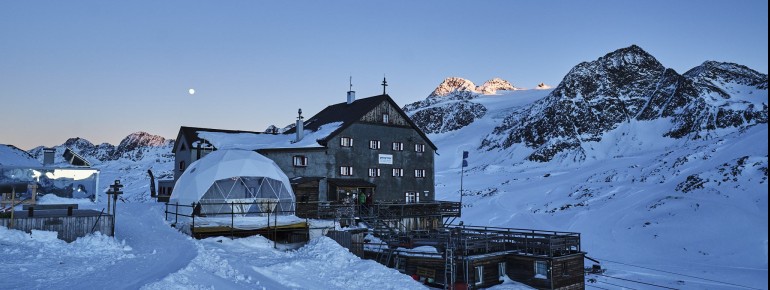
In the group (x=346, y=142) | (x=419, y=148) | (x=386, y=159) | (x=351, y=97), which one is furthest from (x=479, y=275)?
(x=351, y=97)

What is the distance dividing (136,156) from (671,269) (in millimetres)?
174428

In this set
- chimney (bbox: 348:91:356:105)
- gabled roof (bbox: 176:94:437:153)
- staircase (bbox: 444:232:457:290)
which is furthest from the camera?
chimney (bbox: 348:91:356:105)

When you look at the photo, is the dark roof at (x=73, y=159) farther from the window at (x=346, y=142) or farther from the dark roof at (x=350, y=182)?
the window at (x=346, y=142)

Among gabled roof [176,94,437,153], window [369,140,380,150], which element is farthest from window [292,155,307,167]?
window [369,140,380,150]

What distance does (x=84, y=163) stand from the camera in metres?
26.3

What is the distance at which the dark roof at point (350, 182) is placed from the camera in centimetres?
3622

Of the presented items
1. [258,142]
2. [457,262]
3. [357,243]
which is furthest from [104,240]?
[258,142]

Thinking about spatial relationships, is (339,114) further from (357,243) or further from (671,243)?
(671,243)

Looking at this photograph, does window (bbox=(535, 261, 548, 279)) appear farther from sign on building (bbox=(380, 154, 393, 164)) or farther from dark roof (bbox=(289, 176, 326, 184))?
sign on building (bbox=(380, 154, 393, 164))

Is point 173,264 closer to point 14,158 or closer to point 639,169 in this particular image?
Result: point 14,158

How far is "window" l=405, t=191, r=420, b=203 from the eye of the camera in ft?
136

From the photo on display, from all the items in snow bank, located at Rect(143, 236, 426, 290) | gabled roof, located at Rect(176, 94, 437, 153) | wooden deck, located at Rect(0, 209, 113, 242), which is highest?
gabled roof, located at Rect(176, 94, 437, 153)

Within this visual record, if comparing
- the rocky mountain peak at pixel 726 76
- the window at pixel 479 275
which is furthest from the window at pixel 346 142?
the rocky mountain peak at pixel 726 76

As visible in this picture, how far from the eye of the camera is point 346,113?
41125mm
